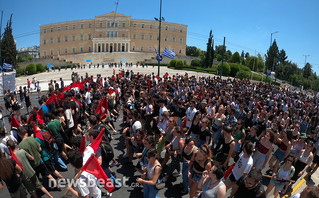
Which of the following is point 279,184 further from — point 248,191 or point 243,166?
point 248,191

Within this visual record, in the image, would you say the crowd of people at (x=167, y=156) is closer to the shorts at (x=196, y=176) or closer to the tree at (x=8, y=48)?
the shorts at (x=196, y=176)

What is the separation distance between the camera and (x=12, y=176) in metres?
3.72

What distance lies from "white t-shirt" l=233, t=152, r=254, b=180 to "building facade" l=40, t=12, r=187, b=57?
76.4 metres

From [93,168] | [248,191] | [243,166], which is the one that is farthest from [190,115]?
[93,168]

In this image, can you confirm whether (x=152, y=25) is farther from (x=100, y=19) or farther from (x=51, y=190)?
(x=51, y=190)

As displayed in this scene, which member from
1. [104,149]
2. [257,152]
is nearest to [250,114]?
[257,152]

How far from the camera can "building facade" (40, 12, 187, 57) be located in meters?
76.2

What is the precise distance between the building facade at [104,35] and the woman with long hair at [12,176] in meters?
75.8

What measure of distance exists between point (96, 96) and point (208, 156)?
29.1 feet

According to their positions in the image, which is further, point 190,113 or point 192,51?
point 192,51

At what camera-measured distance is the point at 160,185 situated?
3.76 meters

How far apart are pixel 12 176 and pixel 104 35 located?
8115cm

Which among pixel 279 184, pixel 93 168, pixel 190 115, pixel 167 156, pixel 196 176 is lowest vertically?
pixel 279 184

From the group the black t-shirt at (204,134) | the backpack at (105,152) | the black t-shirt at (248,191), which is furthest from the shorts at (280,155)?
the backpack at (105,152)
